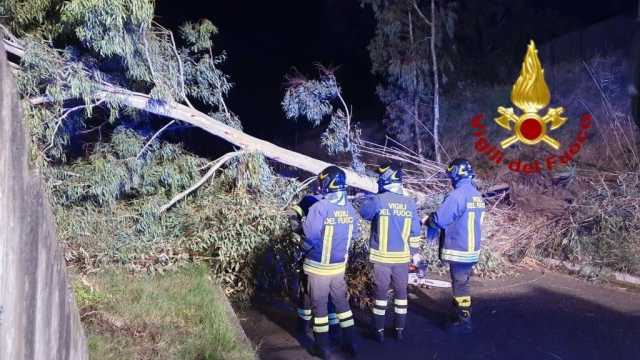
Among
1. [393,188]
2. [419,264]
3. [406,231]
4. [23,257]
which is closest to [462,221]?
[406,231]

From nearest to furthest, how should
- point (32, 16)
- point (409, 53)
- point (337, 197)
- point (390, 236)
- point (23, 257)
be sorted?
point (23, 257)
point (337, 197)
point (390, 236)
point (32, 16)
point (409, 53)

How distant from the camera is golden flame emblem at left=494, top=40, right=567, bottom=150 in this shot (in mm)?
12133

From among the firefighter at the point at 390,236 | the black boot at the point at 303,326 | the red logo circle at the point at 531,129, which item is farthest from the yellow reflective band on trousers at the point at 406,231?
the red logo circle at the point at 531,129

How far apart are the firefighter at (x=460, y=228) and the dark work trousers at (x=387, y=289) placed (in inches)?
24.7

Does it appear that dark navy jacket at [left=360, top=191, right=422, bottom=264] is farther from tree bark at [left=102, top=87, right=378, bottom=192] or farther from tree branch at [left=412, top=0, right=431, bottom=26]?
tree branch at [left=412, top=0, right=431, bottom=26]

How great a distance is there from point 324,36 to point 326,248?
42.9ft

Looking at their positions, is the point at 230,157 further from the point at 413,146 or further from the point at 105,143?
the point at 413,146

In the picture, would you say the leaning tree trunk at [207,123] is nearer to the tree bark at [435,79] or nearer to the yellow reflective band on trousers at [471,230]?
the tree bark at [435,79]

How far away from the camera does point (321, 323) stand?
21.5 ft

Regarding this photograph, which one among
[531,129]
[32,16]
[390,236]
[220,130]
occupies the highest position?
[32,16]

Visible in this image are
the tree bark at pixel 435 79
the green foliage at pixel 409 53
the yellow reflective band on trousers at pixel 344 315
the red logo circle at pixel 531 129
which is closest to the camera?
the yellow reflective band on trousers at pixel 344 315

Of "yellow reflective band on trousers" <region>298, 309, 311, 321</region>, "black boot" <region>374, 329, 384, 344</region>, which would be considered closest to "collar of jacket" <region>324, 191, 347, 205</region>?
"yellow reflective band on trousers" <region>298, 309, 311, 321</region>

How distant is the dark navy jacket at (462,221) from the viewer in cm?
717

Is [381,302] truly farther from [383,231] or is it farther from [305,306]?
[305,306]
